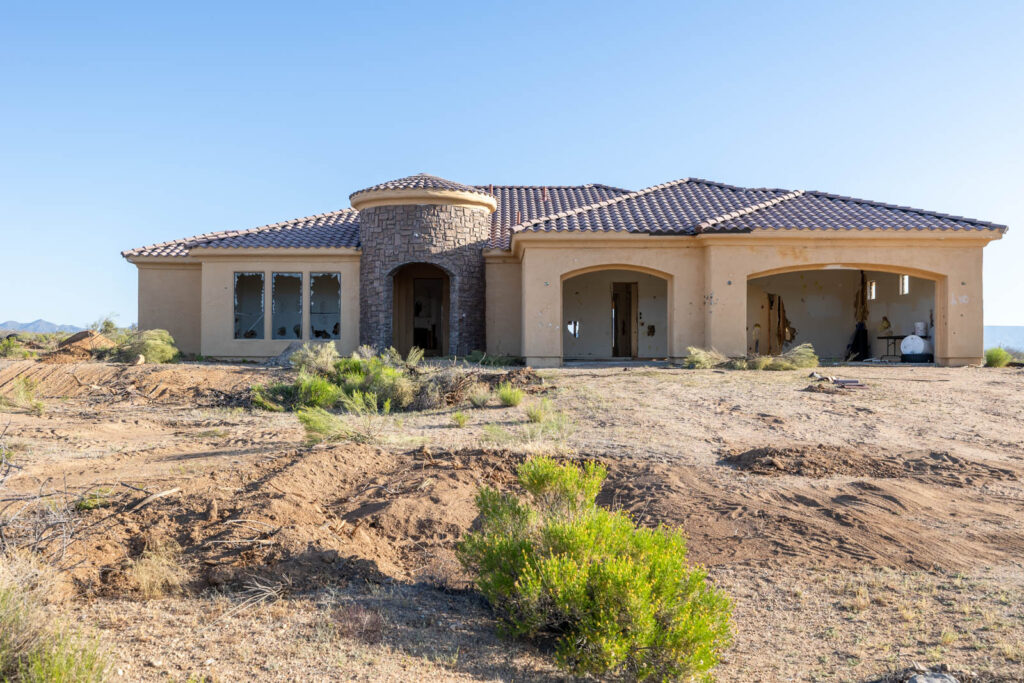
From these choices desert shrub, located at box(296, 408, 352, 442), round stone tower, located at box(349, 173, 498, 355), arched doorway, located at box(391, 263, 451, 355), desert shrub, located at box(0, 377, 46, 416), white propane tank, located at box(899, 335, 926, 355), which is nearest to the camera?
desert shrub, located at box(296, 408, 352, 442)

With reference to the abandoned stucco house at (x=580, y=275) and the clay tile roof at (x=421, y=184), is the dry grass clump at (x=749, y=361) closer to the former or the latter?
the abandoned stucco house at (x=580, y=275)

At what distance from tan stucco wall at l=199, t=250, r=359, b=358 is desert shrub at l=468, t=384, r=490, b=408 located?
8180 millimetres

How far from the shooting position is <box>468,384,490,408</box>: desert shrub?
41.2ft

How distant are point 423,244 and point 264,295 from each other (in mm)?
4652

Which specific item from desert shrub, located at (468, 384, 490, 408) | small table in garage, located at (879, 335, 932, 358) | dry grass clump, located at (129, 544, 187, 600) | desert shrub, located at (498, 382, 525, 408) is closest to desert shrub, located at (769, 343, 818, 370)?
small table in garage, located at (879, 335, 932, 358)

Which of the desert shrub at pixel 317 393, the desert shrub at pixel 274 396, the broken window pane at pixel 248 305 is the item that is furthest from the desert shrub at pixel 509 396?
the broken window pane at pixel 248 305

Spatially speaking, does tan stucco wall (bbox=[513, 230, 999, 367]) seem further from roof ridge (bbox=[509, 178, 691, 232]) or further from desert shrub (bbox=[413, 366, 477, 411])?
desert shrub (bbox=[413, 366, 477, 411])

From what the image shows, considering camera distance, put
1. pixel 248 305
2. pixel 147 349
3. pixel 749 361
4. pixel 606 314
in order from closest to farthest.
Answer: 1. pixel 749 361
2. pixel 147 349
3. pixel 248 305
4. pixel 606 314

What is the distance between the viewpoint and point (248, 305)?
851 inches

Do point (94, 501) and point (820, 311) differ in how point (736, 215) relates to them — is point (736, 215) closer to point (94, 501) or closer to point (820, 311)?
point (820, 311)

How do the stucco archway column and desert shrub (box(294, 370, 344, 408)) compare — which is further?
the stucco archway column

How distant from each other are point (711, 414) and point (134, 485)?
8.21 meters

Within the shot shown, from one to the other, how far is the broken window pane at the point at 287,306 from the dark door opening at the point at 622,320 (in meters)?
9.32

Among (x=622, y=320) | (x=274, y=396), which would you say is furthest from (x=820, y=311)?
(x=274, y=396)
